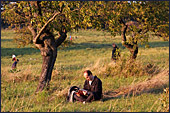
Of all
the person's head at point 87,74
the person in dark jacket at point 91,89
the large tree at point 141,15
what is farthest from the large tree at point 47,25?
the large tree at point 141,15

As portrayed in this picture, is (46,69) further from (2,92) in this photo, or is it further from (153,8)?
(153,8)

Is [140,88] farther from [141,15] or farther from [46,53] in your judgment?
[141,15]

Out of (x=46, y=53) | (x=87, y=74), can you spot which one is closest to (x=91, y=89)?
(x=87, y=74)

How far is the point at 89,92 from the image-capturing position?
9.44 m

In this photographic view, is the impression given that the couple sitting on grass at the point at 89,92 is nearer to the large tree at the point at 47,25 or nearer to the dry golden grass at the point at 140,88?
the dry golden grass at the point at 140,88

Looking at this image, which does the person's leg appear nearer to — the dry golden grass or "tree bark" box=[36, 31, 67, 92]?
the dry golden grass

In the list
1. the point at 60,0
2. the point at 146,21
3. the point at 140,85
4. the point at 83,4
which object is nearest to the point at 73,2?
the point at 60,0

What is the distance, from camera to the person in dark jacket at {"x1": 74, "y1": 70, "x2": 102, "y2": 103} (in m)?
9.35

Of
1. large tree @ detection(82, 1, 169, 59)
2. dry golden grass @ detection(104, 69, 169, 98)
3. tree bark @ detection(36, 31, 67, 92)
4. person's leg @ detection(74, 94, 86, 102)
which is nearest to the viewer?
person's leg @ detection(74, 94, 86, 102)

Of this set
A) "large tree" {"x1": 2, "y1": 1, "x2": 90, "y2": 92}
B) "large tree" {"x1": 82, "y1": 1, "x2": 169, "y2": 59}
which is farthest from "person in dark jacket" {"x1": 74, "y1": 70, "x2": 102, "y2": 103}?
→ "large tree" {"x1": 82, "y1": 1, "x2": 169, "y2": 59}

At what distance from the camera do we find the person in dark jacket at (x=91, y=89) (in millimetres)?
9352

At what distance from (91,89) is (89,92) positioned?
0.55 feet

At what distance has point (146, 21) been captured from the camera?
677 inches

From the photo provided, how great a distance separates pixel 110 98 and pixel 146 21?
8.48 meters
